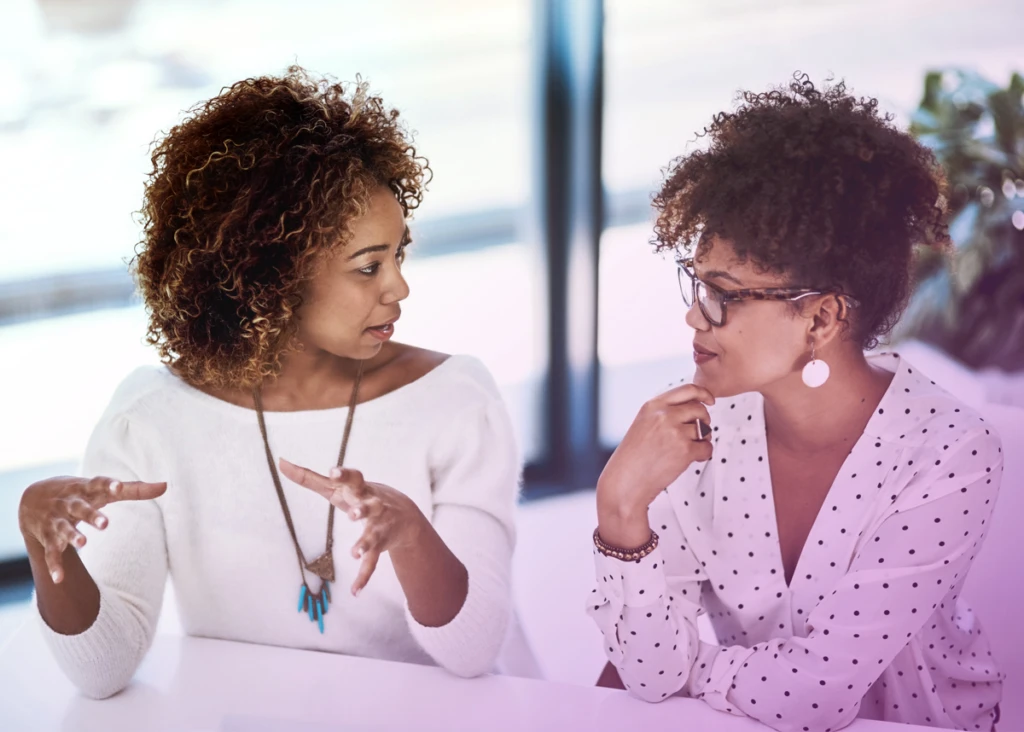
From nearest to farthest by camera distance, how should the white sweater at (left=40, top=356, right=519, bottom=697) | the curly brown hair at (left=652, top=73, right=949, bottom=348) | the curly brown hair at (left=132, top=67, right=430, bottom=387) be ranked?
the curly brown hair at (left=652, top=73, right=949, bottom=348), the curly brown hair at (left=132, top=67, right=430, bottom=387), the white sweater at (left=40, top=356, right=519, bottom=697)

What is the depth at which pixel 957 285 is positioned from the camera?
1430 millimetres

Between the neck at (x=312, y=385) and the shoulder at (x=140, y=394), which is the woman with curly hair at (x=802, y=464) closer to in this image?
the neck at (x=312, y=385)

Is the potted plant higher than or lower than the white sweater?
higher

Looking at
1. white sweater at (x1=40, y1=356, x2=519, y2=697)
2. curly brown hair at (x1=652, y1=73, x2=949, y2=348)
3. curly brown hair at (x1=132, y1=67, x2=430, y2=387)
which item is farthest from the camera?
white sweater at (x1=40, y1=356, x2=519, y2=697)

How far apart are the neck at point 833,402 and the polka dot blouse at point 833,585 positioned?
17 mm

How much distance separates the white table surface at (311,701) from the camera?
140 centimetres

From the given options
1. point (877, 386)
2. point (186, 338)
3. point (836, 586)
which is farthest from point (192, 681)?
point (877, 386)

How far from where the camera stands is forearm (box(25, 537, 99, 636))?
1.39m

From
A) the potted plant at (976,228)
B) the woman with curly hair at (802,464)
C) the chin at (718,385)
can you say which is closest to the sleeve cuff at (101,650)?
the woman with curly hair at (802,464)

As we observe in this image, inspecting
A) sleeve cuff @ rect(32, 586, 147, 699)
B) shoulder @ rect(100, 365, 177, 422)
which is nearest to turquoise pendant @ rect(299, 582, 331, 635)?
sleeve cuff @ rect(32, 586, 147, 699)

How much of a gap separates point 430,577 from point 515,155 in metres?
0.64

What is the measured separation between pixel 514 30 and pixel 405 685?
3.24 ft

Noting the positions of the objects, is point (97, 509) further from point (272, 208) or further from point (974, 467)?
point (974, 467)

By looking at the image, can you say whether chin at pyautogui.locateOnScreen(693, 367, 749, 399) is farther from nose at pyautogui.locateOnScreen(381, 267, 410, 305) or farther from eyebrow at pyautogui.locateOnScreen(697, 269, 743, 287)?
nose at pyautogui.locateOnScreen(381, 267, 410, 305)
